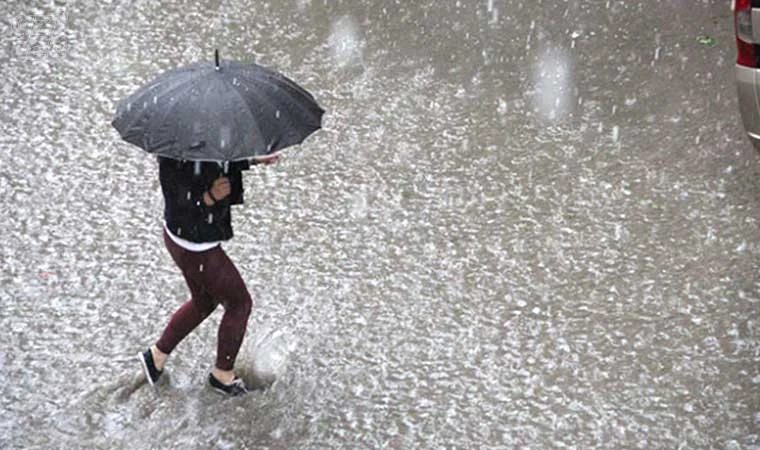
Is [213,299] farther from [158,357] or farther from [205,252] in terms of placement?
[158,357]

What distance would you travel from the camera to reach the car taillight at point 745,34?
6.54 metres

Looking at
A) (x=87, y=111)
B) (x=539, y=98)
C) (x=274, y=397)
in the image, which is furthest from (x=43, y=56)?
(x=274, y=397)

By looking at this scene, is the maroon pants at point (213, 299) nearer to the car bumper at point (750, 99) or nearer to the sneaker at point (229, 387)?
the sneaker at point (229, 387)

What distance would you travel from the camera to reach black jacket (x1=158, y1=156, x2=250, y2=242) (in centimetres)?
509

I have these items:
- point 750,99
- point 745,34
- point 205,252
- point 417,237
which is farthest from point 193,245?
point 745,34

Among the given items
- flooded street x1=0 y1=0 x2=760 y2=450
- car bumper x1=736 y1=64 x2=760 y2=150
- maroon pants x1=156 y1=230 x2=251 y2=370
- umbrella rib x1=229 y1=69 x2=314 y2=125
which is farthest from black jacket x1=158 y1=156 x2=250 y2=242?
car bumper x1=736 y1=64 x2=760 y2=150

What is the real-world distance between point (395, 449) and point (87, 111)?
13.7ft

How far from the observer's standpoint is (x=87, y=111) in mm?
8406

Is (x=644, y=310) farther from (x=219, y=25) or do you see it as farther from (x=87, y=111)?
(x=219, y=25)

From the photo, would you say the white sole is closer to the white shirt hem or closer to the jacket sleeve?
the white shirt hem

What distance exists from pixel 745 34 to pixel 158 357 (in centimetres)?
358

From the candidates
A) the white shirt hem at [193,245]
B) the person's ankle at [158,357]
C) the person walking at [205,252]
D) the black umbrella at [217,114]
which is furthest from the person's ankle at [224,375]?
the black umbrella at [217,114]

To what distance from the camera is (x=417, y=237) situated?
697 cm

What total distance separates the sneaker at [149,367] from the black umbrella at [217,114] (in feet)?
3.75
